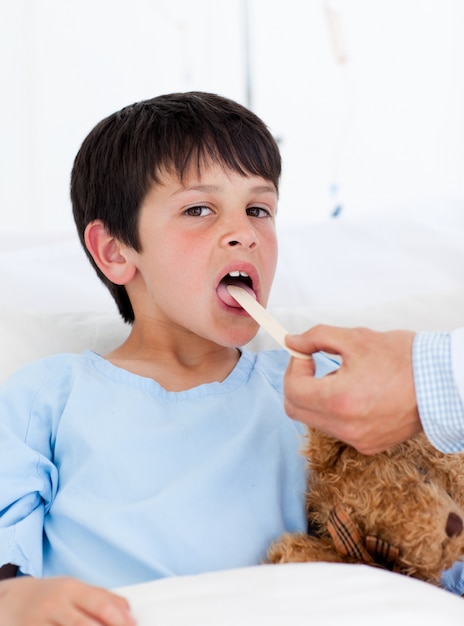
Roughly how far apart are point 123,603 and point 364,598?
21 centimetres

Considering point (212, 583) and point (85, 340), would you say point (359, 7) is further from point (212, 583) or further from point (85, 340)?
point (212, 583)

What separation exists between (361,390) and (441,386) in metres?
0.08

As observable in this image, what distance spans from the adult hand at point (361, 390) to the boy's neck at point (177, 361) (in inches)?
12.5

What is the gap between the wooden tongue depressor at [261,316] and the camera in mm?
851

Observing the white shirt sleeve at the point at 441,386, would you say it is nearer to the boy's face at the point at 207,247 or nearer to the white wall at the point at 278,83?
the boy's face at the point at 207,247

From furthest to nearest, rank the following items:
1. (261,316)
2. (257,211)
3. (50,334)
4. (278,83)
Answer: (278,83) → (50,334) → (257,211) → (261,316)

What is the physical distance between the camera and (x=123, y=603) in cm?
70

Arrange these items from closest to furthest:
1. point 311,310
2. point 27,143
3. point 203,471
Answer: point 203,471, point 311,310, point 27,143

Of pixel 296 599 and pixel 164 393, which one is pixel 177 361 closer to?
pixel 164 393

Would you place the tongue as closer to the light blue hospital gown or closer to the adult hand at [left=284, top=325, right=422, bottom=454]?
the light blue hospital gown

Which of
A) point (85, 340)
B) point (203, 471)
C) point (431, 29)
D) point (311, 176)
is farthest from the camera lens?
point (311, 176)

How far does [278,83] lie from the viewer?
2998mm

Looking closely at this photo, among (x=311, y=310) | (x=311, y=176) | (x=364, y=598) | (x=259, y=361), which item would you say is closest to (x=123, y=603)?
(x=364, y=598)

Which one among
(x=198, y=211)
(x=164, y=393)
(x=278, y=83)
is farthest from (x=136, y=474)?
(x=278, y=83)
